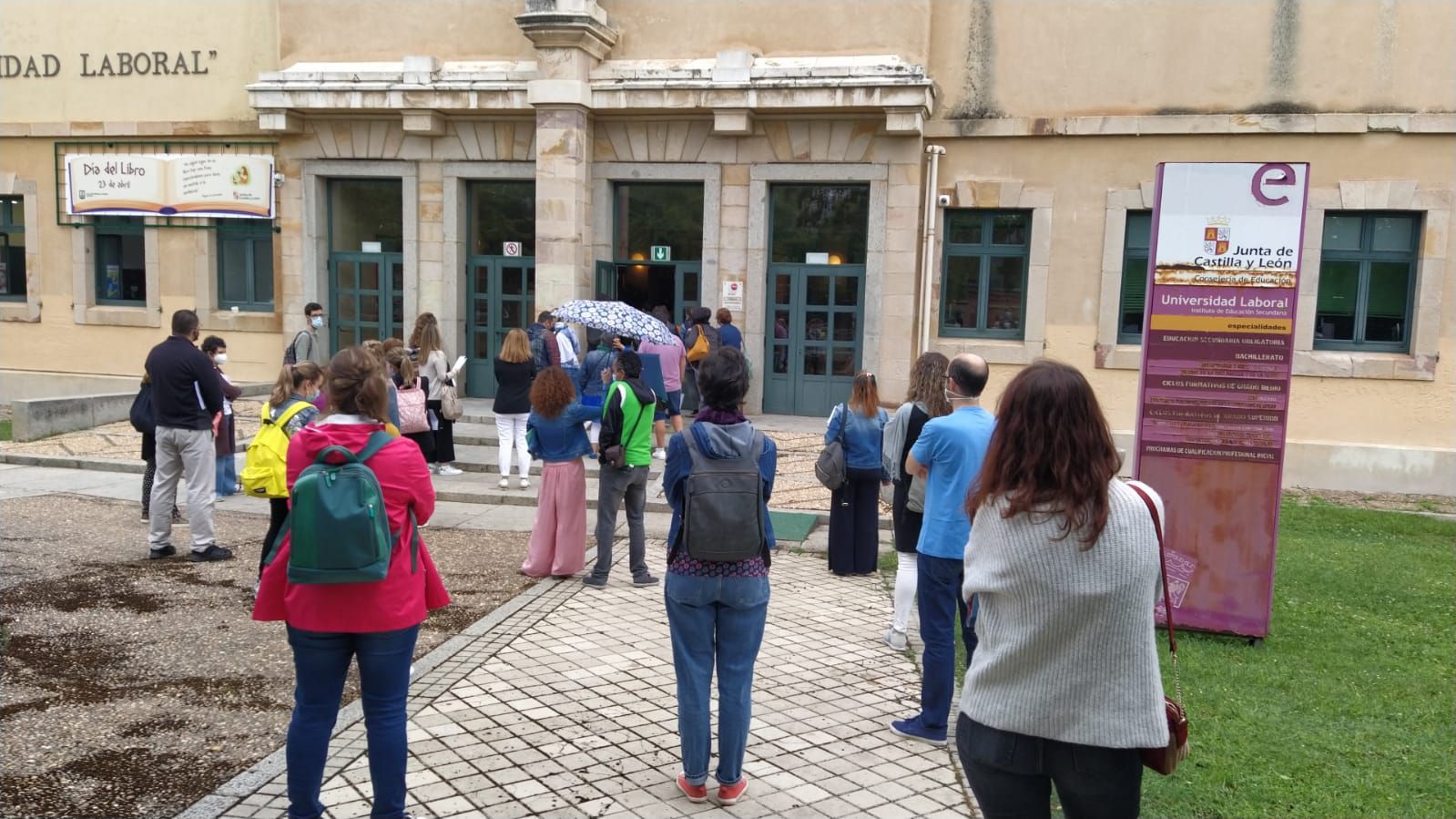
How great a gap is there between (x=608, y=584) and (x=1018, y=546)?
18.7ft

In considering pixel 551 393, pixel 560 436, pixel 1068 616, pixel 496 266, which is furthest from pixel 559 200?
pixel 1068 616

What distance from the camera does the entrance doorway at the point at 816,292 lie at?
1603cm

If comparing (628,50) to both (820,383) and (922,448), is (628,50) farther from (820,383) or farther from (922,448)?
(922,448)

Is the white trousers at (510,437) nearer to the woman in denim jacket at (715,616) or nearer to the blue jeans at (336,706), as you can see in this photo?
the woman in denim jacket at (715,616)

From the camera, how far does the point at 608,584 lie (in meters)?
7.99

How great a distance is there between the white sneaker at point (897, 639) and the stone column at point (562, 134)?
32.7 ft

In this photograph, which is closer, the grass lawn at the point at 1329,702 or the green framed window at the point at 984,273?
the grass lawn at the point at 1329,702

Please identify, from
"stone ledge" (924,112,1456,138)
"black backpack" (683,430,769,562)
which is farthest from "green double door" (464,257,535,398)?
"black backpack" (683,430,769,562)

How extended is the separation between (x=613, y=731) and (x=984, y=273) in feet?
38.4

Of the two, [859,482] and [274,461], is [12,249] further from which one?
[859,482]

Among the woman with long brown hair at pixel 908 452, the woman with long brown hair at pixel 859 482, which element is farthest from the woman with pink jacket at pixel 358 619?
the woman with long brown hair at pixel 859 482

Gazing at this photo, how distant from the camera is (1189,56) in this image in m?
14.2

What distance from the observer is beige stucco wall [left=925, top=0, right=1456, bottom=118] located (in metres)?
13.6

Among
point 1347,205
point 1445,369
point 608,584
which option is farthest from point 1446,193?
point 608,584
